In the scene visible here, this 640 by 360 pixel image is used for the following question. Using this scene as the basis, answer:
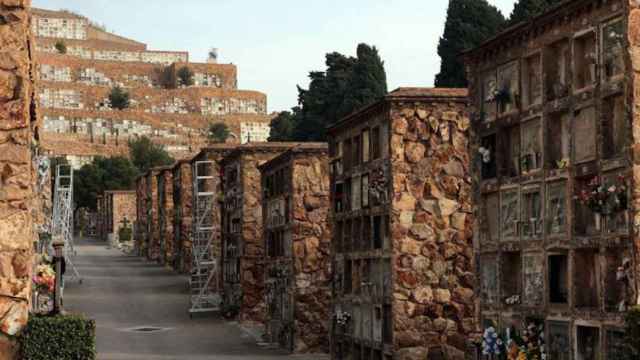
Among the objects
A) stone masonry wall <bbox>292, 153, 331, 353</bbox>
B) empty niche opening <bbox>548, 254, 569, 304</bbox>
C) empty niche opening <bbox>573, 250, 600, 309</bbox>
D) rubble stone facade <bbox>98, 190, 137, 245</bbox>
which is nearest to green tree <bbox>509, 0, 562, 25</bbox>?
stone masonry wall <bbox>292, 153, 331, 353</bbox>

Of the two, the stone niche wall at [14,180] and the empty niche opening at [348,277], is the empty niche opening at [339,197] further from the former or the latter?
the stone niche wall at [14,180]

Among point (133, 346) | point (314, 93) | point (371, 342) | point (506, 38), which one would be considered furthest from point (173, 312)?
point (506, 38)

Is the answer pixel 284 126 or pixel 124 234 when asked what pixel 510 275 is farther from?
pixel 124 234

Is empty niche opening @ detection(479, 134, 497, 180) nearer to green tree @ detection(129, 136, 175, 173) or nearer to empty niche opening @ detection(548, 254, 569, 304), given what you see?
empty niche opening @ detection(548, 254, 569, 304)

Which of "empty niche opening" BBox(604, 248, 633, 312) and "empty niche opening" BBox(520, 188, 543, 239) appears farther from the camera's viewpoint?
"empty niche opening" BBox(520, 188, 543, 239)

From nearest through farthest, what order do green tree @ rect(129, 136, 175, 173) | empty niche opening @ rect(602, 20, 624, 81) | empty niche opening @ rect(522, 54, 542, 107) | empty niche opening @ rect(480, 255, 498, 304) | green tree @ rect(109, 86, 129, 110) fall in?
empty niche opening @ rect(602, 20, 624, 81), empty niche opening @ rect(522, 54, 542, 107), empty niche opening @ rect(480, 255, 498, 304), green tree @ rect(129, 136, 175, 173), green tree @ rect(109, 86, 129, 110)

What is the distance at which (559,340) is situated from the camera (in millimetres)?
21172


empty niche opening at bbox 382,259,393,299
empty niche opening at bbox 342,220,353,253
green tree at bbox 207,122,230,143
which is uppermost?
green tree at bbox 207,122,230,143

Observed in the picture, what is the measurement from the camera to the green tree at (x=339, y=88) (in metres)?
63.3

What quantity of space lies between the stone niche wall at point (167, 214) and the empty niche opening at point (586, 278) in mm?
44880

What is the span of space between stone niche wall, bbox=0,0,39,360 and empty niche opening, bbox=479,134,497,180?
8.37 m

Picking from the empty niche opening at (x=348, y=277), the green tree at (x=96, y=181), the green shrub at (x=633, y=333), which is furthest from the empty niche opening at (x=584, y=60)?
the green tree at (x=96, y=181)

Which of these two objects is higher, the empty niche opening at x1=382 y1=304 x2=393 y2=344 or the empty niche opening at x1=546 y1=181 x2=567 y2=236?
the empty niche opening at x1=546 y1=181 x2=567 y2=236

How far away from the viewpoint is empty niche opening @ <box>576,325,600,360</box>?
20.1 meters
